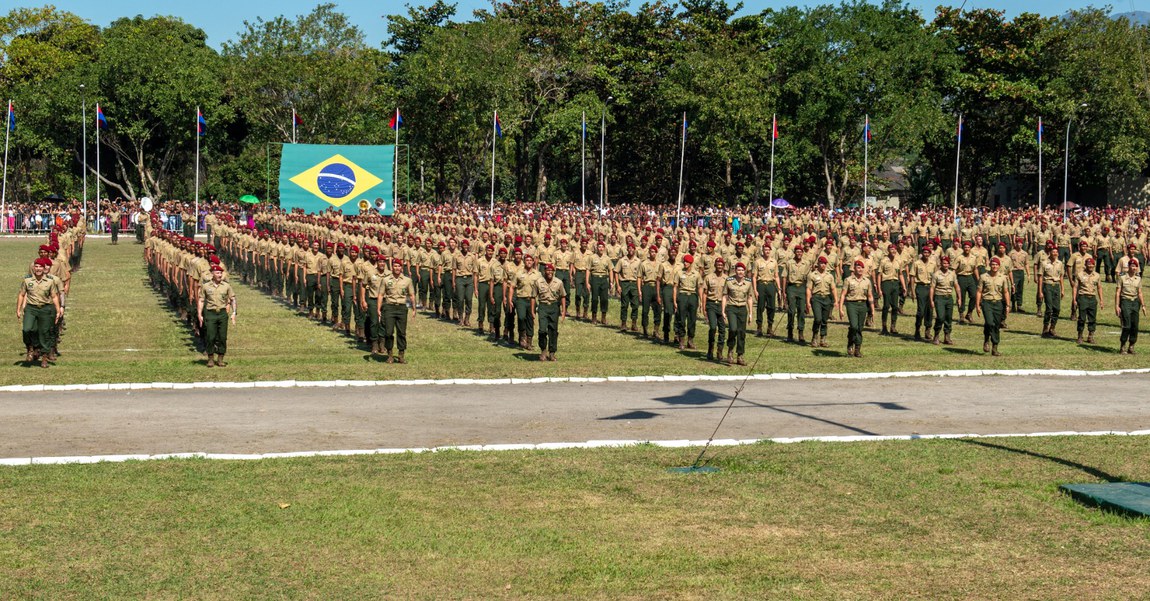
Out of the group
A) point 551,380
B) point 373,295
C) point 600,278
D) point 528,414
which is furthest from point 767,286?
point 528,414

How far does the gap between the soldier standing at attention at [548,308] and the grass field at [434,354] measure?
12.7 inches

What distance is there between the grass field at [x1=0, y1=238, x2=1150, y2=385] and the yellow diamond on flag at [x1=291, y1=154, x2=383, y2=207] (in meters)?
25.6

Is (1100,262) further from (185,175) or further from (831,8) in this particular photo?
(185,175)

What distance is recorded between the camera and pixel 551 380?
67.9 ft

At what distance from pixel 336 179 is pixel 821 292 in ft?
116

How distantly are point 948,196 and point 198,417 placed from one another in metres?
74.1

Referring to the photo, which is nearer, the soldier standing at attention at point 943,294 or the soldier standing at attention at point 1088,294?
the soldier standing at attention at point 943,294

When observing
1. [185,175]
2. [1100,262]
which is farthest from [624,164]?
[1100,262]

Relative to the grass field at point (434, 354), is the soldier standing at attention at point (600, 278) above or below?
above

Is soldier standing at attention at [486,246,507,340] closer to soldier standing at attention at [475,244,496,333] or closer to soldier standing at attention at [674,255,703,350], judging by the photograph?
soldier standing at attention at [475,244,496,333]

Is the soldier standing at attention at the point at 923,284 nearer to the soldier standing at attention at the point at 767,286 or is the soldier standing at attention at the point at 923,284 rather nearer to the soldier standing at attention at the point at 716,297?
the soldier standing at attention at the point at 767,286

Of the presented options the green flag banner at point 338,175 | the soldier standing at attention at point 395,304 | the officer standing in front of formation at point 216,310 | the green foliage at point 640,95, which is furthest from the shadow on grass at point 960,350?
the green foliage at point 640,95

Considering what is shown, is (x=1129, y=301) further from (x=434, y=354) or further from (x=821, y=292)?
(x=434, y=354)

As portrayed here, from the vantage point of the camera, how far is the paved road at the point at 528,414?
617 inches
